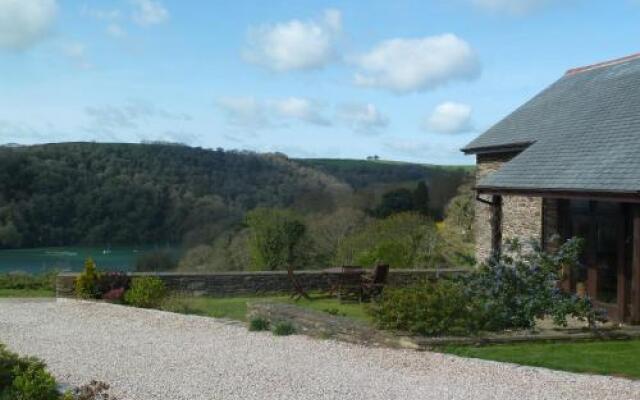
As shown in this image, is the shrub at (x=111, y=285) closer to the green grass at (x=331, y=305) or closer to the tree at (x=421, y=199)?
the green grass at (x=331, y=305)

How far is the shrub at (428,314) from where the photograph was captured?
10070mm

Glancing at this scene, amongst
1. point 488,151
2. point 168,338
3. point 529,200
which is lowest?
point 168,338

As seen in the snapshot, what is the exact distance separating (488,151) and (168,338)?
36.7 feet

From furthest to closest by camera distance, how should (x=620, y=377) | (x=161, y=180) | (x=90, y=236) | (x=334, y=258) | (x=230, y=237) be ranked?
(x=161, y=180)
(x=90, y=236)
(x=230, y=237)
(x=334, y=258)
(x=620, y=377)

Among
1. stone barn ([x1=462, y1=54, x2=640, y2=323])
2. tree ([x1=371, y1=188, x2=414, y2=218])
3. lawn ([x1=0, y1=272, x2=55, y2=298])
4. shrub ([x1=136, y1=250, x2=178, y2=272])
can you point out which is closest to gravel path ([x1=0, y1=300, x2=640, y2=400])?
stone barn ([x1=462, y1=54, x2=640, y2=323])

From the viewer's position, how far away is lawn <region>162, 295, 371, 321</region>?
44.1 feet

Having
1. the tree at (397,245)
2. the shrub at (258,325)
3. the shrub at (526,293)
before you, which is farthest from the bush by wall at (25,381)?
the tree at (397,245)

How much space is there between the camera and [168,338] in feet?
34.8

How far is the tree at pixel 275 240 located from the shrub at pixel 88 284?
11578 millimetres

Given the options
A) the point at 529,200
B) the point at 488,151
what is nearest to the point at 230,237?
the point at 488,151

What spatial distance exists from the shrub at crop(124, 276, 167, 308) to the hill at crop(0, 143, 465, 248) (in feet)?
78.4

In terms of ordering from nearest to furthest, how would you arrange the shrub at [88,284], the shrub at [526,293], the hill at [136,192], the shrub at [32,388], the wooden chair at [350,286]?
the shrub at [32,388], the shrub at [526,293], the shrub at [88,284], the wooden chair at [350,286], the hill at [136,192]

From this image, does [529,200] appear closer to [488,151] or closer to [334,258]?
[488,151]

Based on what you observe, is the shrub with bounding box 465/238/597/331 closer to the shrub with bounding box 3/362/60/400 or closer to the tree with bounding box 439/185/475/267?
the shrub with bounding box 3/362/60/400
